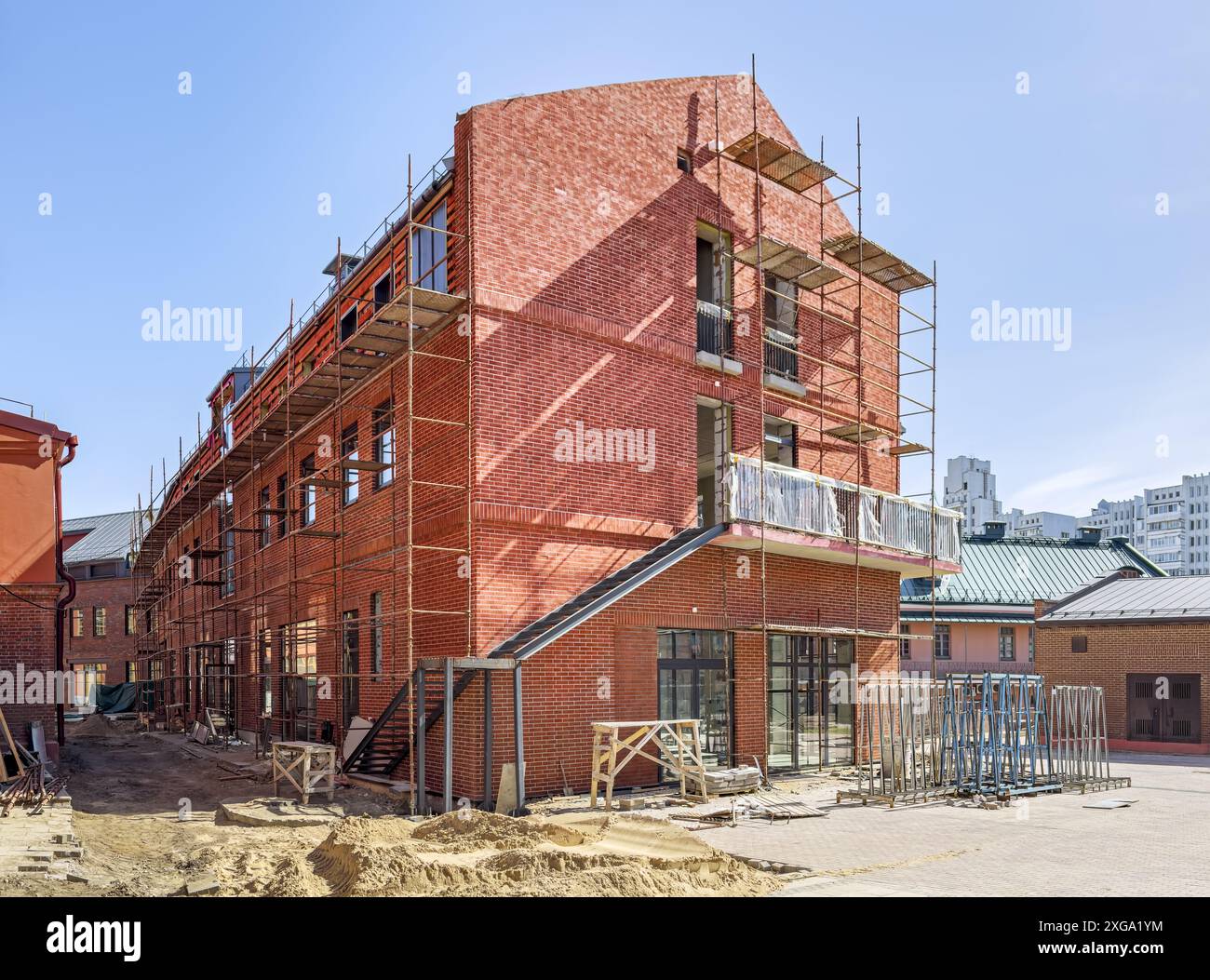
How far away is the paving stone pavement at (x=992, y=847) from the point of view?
918cm

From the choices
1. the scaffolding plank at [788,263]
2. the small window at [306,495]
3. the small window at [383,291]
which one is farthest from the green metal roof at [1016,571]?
the small window at [383,291]

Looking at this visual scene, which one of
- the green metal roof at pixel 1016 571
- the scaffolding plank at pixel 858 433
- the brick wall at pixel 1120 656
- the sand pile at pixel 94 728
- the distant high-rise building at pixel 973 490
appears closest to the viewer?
the scaffolding plank at pixel 858 433

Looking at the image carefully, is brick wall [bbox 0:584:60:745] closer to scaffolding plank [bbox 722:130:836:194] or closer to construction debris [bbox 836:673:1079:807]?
construction debris [bbox 836:673:1079:807]

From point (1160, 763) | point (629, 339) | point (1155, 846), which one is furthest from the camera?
point (1160, 763)

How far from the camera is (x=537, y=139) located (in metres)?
15.7

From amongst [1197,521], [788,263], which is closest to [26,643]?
[788,263]

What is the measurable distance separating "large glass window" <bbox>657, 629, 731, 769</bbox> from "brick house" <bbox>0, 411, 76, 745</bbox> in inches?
427

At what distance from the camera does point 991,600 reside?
43.6 meters

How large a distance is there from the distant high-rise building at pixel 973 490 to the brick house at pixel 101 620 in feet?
273

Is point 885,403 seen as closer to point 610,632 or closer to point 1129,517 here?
point 610,632

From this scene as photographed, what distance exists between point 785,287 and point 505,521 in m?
8.83

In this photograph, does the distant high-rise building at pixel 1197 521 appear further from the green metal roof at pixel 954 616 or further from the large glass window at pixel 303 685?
the large glass window at pixel 303 685

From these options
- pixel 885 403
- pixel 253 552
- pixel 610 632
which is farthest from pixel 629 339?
pixel 253 552

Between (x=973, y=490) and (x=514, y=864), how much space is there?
5219 inches
